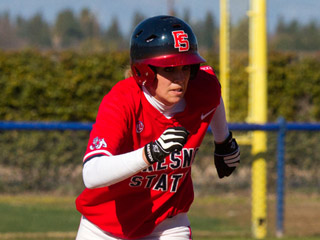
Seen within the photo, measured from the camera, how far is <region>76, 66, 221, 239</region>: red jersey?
135 inches

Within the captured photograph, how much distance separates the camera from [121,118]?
318 cm

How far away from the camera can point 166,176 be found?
3.59 metres

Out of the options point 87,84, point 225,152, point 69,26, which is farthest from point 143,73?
point 69,26

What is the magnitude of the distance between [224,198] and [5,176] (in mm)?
3193

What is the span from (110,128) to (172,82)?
43 centimetres

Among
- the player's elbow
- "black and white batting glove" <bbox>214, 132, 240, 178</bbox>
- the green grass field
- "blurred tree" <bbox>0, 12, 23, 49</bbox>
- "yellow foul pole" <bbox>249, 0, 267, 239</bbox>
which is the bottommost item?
"blurred tree" <bbox>0, 12, 23, 49</bbox>

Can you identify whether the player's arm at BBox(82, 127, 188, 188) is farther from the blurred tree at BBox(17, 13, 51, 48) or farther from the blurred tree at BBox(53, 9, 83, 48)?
the blurred tree at BBox(53, 9, 83, 48)

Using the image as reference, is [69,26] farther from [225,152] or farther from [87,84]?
[225,152]

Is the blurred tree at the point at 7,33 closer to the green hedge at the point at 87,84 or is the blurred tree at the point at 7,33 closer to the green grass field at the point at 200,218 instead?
the green hedge at the point at 87,84

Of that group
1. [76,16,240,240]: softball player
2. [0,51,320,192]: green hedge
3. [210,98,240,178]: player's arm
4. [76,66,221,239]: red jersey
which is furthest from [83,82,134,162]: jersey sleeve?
[0,51,320,192]: green hedge

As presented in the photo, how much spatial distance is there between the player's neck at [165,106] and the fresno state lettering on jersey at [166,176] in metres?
0.23

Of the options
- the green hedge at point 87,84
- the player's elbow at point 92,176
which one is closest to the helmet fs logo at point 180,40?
the player's elbow at point 92,176

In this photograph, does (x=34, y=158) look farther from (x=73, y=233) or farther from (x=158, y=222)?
(x=158, y=222)

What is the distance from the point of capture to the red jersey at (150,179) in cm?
342
